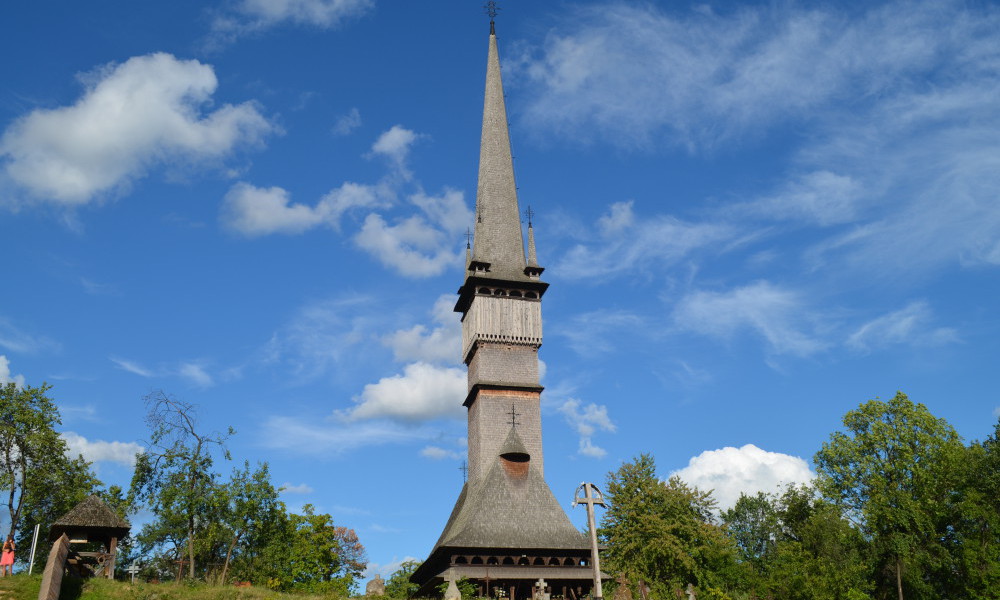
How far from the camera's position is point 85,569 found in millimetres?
27062

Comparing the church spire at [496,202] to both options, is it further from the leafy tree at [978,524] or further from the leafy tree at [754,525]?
the leafy tree at [754,525]

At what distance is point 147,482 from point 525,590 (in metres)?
21.3

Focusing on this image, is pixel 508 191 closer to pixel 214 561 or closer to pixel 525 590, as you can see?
pixel 525 590

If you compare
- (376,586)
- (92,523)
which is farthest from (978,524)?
(92,523)

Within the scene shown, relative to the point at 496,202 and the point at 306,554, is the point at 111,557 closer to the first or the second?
the point at 306,554

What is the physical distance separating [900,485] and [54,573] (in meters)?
46.9

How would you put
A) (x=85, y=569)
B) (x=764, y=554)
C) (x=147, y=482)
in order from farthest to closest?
(x=764, y=554) < (x=147, y=482) < (x=85, y=569)

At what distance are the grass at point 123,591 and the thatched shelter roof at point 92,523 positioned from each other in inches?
73.0

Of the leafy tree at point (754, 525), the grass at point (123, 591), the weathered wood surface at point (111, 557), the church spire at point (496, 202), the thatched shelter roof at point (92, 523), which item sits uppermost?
the church spire at point (496, 202)

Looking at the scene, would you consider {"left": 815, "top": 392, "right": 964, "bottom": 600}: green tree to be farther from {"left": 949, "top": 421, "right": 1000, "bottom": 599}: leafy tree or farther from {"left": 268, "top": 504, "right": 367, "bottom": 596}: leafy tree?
{"left": 268, "top": 504, "right": 367, "bottom": 596}: leafy tree

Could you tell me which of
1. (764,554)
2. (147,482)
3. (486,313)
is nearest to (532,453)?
(486,313)

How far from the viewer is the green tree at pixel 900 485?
4362 cm

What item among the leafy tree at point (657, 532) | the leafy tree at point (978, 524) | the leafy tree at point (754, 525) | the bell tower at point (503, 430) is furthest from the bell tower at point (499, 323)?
the leafy tree at point (754, 525)

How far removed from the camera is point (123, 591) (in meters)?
25.8
